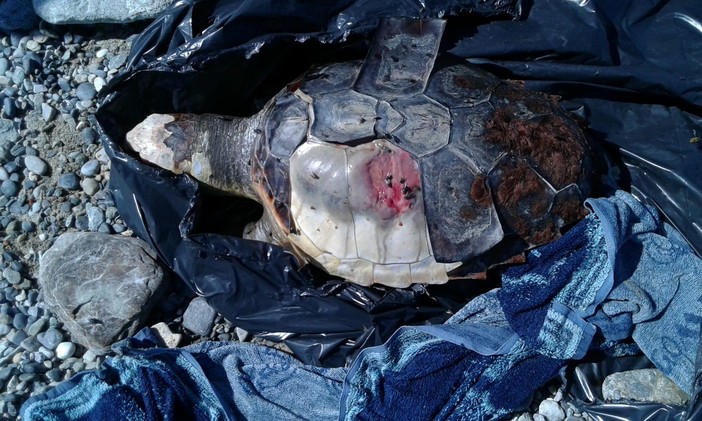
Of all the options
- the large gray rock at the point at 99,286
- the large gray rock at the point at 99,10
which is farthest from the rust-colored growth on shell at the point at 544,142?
the large gray rock at the point at 99,10

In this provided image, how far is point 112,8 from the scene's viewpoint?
277 cm

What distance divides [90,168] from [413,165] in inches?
52.4

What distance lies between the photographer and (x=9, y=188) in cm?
269

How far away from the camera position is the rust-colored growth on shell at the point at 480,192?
7.02ft

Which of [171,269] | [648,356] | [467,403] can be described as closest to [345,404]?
[467,403]

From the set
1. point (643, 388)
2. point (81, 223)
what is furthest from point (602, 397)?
point (81, 223)

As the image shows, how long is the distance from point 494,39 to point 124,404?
5.92 feet

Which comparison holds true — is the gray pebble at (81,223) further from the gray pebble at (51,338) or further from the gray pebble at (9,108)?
the gray pebble at (9,108)

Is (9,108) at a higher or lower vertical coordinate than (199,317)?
higher

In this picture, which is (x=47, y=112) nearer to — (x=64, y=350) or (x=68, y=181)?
(x=68, y=181)

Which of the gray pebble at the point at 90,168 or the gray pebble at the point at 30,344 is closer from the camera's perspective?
the gray pebble at the point at 30,344

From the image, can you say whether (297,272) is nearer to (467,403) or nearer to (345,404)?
(345,404)

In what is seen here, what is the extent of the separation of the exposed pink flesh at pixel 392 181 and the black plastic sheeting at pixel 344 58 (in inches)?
14.9

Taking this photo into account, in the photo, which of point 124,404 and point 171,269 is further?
point 171,269
